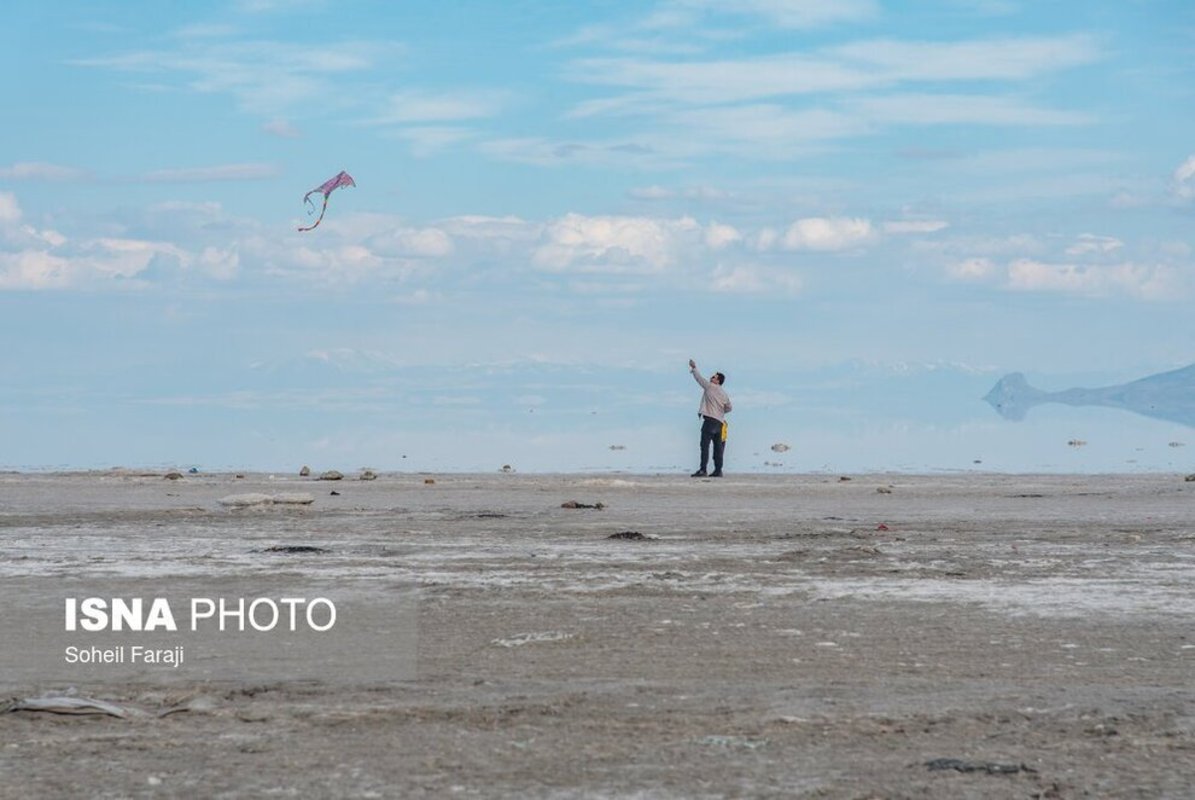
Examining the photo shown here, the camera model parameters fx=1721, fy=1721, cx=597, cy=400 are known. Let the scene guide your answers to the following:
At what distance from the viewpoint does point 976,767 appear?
238 inches

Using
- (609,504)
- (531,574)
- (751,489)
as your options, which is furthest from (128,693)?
(751,489)

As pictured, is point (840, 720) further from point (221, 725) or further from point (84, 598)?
point (84, 598)

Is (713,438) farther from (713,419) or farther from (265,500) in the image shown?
(265,500)

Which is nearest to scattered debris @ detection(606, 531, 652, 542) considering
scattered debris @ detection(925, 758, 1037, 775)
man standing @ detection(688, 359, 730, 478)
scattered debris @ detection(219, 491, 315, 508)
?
scattered debris @ detection(219, 491, 315, 508)

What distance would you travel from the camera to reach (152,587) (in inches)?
459

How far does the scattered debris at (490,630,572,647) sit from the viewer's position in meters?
9.05

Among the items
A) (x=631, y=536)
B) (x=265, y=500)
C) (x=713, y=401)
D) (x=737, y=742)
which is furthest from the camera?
(x=713, y=401)

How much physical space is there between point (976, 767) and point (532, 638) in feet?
11.8

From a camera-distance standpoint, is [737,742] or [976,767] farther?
[737,742]

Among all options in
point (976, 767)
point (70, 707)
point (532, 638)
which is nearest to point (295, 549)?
point (532, 638)

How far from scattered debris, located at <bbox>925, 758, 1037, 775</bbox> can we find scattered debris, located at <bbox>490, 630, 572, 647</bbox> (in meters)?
3.29

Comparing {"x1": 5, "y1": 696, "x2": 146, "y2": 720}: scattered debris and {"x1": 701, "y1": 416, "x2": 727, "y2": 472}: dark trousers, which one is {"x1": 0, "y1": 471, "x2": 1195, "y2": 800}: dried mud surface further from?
{"x1": 701, "y1": 416, "x2": 727, "y2": 472}: dark trousers

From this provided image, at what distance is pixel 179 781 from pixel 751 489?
69.5 feet

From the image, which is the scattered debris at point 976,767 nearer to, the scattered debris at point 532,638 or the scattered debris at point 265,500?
the scattered debris at point 532,638
